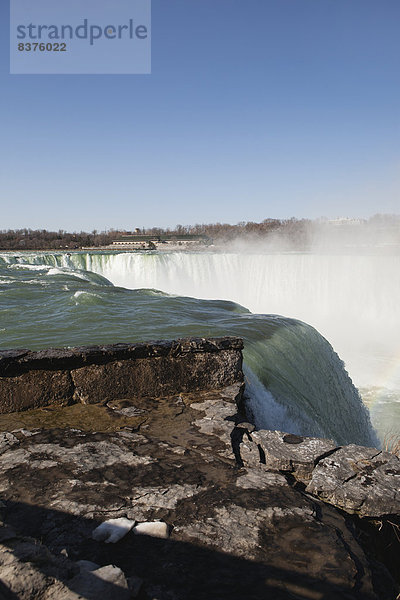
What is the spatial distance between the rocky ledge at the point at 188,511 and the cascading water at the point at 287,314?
170 centimetres

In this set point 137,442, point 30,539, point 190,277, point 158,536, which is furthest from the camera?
point 190,277

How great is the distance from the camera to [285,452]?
9.49 ft

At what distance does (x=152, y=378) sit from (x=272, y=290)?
20.6m

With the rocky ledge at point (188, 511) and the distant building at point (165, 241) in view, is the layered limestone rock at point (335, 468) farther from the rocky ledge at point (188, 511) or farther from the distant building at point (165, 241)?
the distant building at point (165, 241)

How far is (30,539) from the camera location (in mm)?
1769

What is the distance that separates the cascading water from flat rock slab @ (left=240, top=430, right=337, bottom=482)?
137 centimetres

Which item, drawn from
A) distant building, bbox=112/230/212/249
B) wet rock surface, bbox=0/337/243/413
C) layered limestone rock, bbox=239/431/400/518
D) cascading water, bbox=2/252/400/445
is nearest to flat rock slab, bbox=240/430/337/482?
layered limestone rock, bbox=239/431/400/518

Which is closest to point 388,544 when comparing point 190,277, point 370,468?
point 370,468

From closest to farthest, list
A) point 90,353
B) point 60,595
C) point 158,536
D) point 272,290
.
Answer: point 60,595 → point 158,536 → point 90,353 → point 272,290

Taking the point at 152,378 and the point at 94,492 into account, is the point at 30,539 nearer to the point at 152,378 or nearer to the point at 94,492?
the point at 94,492

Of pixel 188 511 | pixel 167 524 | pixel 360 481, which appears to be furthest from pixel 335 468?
pixel 167 524

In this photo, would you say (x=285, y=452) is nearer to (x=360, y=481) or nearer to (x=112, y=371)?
(x=360, y=481)

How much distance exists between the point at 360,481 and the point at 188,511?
1186mm

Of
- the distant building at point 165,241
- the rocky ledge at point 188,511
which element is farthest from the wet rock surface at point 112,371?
the distant building at point 165,241
